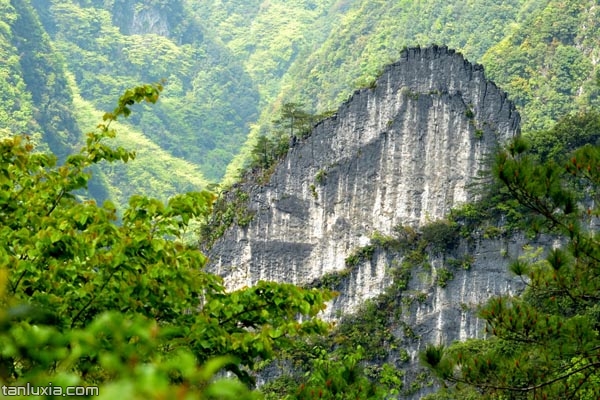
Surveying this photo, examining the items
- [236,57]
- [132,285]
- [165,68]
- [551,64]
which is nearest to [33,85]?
[165,68]

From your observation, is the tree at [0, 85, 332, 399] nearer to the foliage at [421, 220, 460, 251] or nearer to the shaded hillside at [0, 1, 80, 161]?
the foliage at [421, 220, 460, 251]

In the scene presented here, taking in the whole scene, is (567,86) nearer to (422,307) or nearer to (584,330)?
(422,307)

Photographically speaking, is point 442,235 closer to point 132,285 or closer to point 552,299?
point 552,299

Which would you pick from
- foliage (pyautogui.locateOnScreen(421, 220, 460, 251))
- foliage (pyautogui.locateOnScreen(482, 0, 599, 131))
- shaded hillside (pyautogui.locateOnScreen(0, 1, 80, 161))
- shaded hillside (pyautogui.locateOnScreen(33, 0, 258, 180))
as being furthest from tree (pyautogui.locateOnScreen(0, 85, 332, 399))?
shaded hillside (pyautogui.locateOnScreen(33, 0, 258, 180))

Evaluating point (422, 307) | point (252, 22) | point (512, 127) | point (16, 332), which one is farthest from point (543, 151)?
point (252, 22)

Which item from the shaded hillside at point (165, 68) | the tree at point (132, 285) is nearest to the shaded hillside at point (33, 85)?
the shaded hillside at point (165, 68)

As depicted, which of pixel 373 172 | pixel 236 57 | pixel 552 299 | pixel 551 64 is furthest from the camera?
pixel 236 57

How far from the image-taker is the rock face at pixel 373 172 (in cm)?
3666

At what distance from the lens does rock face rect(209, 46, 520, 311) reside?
36656mm

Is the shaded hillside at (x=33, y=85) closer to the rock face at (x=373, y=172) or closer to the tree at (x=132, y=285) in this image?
the rock face at (x=373, y=172)

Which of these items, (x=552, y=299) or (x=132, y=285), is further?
(x=552, y=299)

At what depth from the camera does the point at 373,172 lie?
125 ft

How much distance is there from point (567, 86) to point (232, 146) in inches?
2673

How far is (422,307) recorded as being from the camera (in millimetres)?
36094
